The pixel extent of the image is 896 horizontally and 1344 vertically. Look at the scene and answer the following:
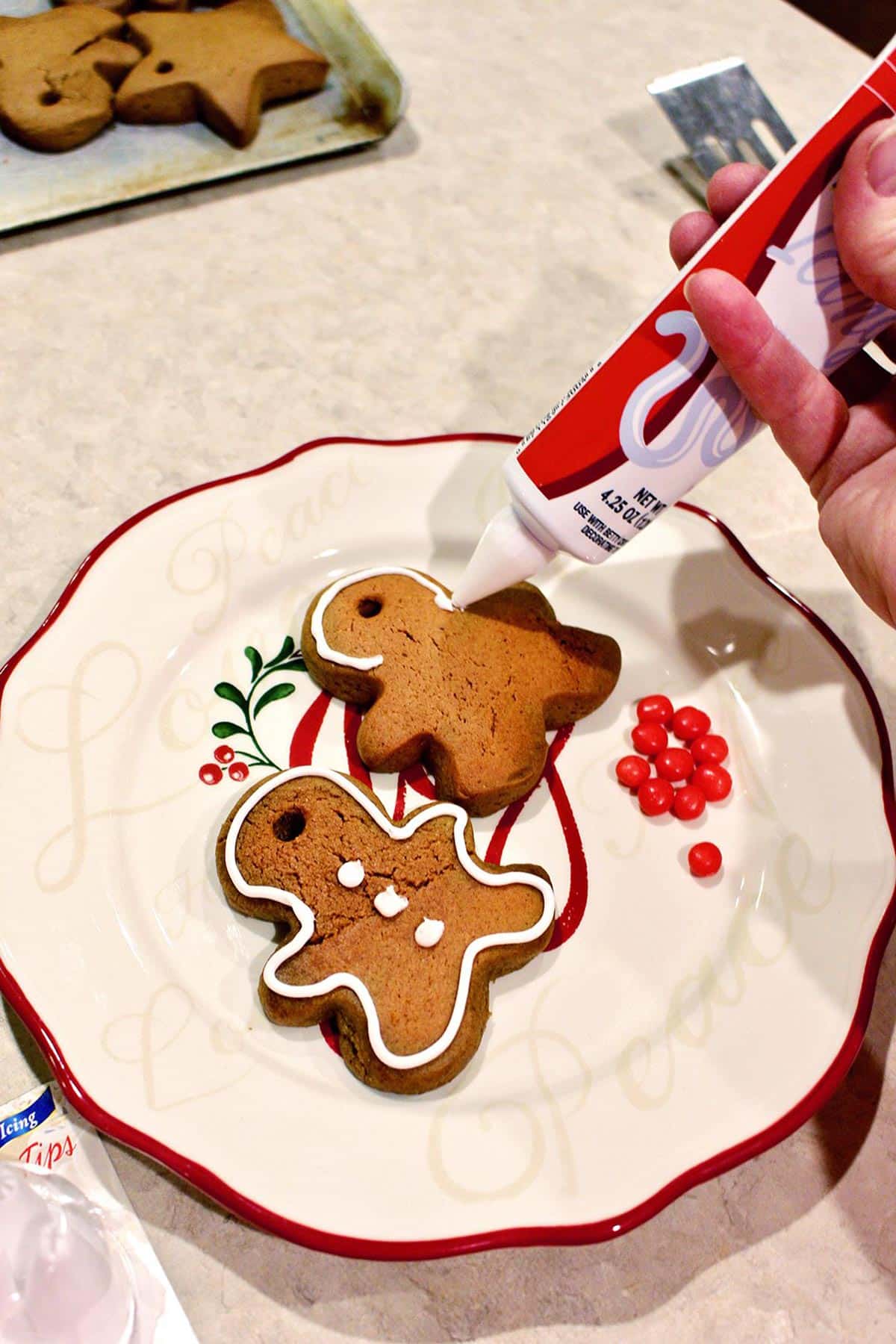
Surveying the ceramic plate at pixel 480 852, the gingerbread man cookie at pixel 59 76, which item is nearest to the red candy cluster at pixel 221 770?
the ceramic plate at pixel 480 852

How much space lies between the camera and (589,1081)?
0.73 meters

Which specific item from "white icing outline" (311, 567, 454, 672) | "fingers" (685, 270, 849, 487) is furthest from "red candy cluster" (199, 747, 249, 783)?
"fingers" (685, 270, 849, 487)

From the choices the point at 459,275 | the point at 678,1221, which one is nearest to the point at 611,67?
the point at 459,275

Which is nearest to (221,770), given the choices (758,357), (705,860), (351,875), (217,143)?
(351,875)

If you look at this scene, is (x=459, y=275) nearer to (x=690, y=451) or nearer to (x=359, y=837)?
(x=690, y=451)

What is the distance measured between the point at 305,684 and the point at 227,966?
25cm

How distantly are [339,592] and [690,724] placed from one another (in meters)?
0.33

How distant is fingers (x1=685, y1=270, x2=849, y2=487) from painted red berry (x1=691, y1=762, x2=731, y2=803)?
0.29 meters

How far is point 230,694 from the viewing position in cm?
87

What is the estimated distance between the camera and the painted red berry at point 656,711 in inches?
34.8

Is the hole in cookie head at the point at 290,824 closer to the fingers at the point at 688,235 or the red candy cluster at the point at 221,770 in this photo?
the red candy cluster at the point at 221,770

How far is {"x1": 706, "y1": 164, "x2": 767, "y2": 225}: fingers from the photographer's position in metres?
0.81

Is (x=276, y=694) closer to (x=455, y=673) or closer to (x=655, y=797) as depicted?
(x=455, y=673)

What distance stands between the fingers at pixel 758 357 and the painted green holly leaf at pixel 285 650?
0.43 metres
